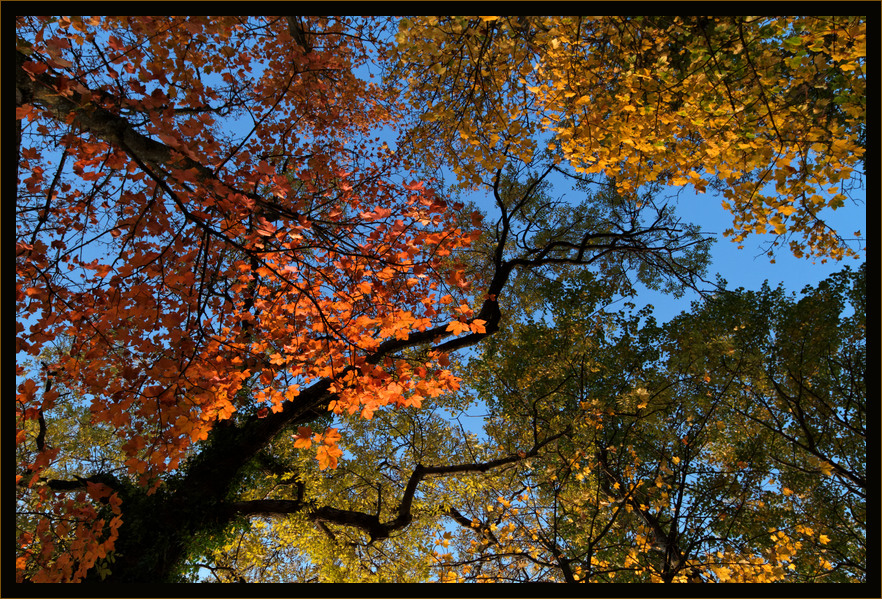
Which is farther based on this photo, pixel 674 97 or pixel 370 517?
pixel 370 517

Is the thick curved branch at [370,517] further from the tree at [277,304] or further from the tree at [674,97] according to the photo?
the tree at [674,97]

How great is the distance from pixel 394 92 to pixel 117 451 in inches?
469

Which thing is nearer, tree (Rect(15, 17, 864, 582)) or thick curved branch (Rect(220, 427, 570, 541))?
tree (Rect(15, 17, 864, 582))

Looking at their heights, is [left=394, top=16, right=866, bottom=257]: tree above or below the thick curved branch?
above

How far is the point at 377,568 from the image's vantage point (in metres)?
9.53

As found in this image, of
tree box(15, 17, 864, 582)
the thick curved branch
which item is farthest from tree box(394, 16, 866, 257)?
the thick curved branch

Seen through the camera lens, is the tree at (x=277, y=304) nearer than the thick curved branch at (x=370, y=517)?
Yes

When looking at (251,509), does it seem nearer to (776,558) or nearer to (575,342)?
(575,342)

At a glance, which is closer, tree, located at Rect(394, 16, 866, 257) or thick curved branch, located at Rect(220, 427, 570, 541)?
tree, located at Rect(394, 16, 866, 257)

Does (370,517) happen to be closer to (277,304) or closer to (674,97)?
(277,304)

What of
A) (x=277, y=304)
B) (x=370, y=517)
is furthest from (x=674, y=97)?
(x=370, y=517)

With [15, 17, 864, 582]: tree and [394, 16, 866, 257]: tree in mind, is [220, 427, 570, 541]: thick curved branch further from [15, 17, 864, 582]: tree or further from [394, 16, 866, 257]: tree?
[394, 16, 866, 257]: tree

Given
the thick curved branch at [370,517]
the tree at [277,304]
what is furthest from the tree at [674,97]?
the thick curved branch at [370,517]

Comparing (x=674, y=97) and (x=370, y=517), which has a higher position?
(x=674, y=97)
